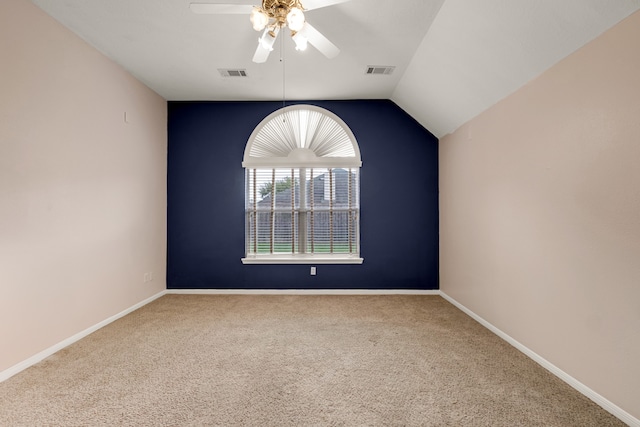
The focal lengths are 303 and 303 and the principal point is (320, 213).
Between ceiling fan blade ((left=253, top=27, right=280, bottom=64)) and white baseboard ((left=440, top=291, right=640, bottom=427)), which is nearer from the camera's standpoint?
white baseboard ((left=440, top=291, right=640, bottom=427))

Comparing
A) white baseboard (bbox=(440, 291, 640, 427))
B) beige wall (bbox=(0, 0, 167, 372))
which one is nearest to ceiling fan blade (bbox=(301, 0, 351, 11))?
beige wall (bbox=(0, 0, 167, 372))

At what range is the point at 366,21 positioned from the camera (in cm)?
265

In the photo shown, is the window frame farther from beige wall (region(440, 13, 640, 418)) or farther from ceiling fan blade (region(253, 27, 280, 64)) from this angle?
ceiling fan blade (region(253, 27, 280, 64))

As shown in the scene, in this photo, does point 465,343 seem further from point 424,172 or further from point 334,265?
point 424,172

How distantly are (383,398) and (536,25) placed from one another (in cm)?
273

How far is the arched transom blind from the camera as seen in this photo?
4508mm

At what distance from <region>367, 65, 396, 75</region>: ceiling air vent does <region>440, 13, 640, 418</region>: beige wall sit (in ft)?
3.95

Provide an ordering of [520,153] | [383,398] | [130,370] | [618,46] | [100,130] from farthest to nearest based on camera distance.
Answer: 1. [100,130]
2. [520,153]
3. [130,370]
4. [383,398]
5. [618,46]

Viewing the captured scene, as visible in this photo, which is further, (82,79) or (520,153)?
(82,79)

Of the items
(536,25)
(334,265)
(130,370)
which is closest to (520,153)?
(536,25)

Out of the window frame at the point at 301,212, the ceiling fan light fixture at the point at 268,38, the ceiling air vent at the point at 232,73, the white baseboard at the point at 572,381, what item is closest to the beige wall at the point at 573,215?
the white baseboard at the point at 572,381

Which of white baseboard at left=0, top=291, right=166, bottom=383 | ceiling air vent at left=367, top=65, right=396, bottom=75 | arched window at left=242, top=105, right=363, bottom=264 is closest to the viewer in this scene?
white baseboard at left=0, top=291, right=166, bottom=383

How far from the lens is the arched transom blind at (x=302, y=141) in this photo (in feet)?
14.8

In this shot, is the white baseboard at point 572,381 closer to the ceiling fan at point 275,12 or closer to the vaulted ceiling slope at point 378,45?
the vaulted ceiling slope at point 378,45
